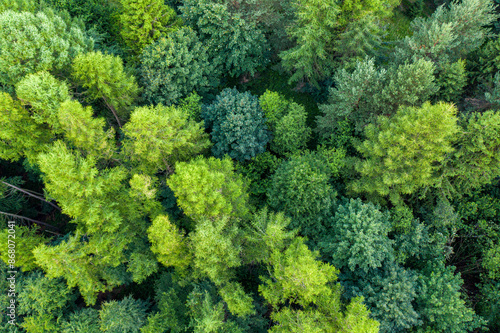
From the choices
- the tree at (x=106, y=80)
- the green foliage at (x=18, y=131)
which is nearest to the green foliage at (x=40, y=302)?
the green foliage at (x=18, y=131)

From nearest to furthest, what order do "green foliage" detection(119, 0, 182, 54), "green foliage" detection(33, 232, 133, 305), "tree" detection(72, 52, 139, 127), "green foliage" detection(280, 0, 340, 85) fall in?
"green foliage" detection(33, 232, 133, 305) → "tree" detection(72, 52, 139, 127) → "green foliage" detection(280, 0, 340, 85) → "green foliage" detection(119, 0, 182, 54)

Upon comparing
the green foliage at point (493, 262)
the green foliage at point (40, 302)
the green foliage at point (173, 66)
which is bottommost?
the green foliage at point (40, 302)

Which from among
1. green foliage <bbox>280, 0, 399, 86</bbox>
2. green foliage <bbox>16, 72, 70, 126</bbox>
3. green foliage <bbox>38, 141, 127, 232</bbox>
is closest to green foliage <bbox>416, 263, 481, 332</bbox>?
green foliage <bbox>280, 0, 399, 86</bbox>

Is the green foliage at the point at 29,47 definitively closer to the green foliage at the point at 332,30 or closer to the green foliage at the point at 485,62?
the green foliage at the point at 332,30

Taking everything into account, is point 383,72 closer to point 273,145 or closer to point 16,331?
point 273,145

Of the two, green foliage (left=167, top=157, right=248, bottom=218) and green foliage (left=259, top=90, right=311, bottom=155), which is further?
green foliage (left=259, top=90, right=311, bottom=155)

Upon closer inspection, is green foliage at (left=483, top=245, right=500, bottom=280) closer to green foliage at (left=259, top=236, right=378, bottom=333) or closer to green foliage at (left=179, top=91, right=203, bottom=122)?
green foliage at (left=259, top=236, right=378, bottom=333)
